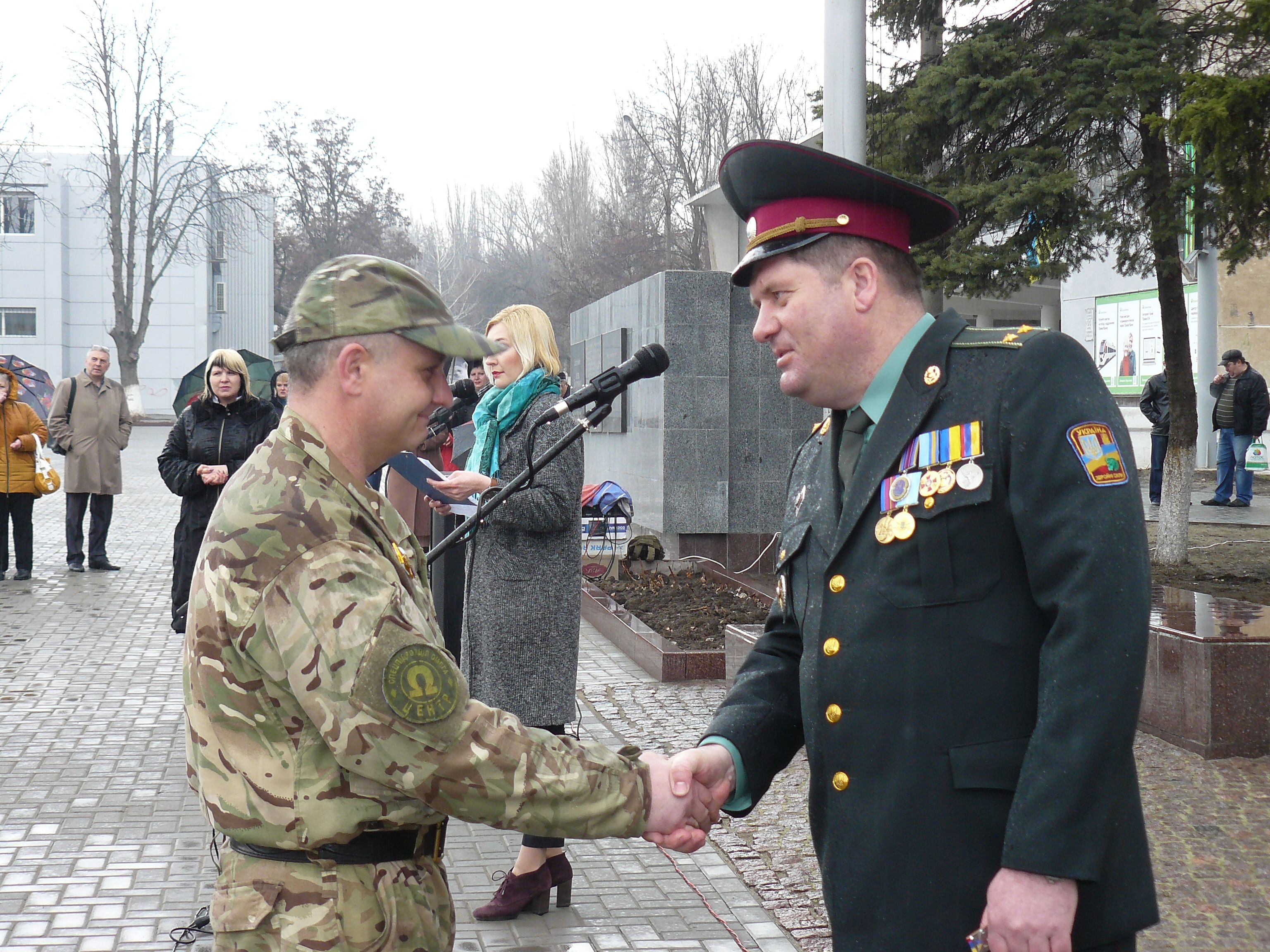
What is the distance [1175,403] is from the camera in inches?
446

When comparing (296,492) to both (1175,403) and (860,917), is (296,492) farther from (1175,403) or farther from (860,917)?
(1175,403)

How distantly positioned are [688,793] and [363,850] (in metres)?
0.64

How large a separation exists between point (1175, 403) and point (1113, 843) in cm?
1026

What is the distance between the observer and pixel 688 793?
94.9 inches

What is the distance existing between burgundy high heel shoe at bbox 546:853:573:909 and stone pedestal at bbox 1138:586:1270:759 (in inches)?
105

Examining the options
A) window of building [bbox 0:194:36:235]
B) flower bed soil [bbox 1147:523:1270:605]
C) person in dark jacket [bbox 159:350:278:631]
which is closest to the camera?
person in dark jacket [bbox 159:350:278:631]

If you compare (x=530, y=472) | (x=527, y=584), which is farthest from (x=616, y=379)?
(x=527, y=584)

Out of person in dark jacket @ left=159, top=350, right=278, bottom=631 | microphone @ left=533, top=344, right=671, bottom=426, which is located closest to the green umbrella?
person in dark jacket @ left=159, top=350, right=278, bottom=631

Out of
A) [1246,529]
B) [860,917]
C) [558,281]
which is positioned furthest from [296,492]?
[558,281]

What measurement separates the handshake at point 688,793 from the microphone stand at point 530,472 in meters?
1.67

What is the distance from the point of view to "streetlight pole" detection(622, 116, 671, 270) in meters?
40.2

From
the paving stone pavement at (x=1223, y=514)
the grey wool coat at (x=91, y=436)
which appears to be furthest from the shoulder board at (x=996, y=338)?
the paving stone pavement at (x=1223, y=514)

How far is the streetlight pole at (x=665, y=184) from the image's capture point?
40.2 meters

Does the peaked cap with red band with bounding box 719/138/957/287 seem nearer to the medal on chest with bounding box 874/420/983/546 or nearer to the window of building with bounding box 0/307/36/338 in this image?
the medal on chest with bounding box 874/420/983/546
